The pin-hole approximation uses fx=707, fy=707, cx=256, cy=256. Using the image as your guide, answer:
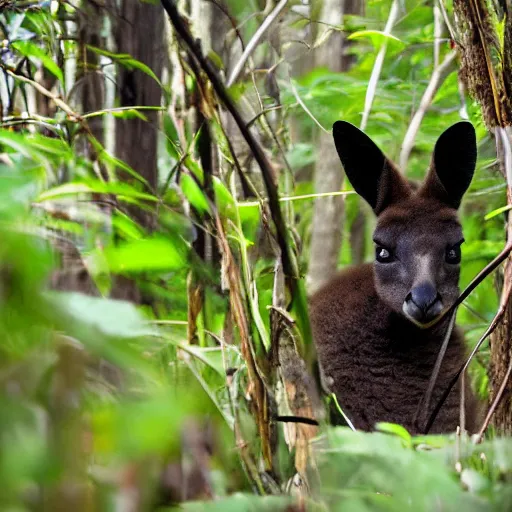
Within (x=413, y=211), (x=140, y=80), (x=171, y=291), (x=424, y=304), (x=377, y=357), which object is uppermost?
(x=140, y=80)

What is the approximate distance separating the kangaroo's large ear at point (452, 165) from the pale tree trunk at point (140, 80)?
111 cm

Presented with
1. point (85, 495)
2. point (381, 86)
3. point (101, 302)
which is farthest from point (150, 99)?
point (381, 86)

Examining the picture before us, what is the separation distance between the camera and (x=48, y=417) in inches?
25.3

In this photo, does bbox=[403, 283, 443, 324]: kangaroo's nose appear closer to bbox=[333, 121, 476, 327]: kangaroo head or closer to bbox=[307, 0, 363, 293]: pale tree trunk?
bbox=[333, 121, 476, 327]: kangaroo head

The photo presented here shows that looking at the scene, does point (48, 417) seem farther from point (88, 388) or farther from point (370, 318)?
point (370, 318)

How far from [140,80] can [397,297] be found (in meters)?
1.18

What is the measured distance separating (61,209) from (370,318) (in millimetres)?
1638

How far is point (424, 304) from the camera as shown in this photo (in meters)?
2.25

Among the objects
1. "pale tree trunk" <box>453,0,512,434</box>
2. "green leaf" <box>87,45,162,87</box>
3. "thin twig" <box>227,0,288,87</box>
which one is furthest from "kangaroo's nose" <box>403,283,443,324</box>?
"green leaf" <box>87,45,162,87</box>

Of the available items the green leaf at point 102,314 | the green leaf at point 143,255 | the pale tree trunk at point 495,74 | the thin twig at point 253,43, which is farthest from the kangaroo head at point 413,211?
the green leaf at point 102,314

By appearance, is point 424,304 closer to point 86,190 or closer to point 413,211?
point 413,211

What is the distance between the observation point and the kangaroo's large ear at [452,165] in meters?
2.48

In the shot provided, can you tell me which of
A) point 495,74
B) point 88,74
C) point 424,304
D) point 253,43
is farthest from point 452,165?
point 88,74

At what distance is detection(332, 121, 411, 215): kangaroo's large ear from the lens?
2525mm
